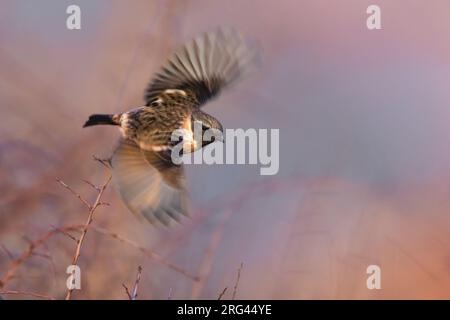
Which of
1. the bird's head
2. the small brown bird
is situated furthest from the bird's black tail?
the bird's head

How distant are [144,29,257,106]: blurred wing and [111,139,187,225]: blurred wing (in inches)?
6.0

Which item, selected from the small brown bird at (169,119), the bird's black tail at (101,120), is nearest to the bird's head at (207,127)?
the small brown bird at (169,119)

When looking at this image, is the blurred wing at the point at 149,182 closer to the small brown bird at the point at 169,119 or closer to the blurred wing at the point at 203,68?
the small brown bird at the point at 169,119

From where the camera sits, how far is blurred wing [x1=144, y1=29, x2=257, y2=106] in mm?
1516

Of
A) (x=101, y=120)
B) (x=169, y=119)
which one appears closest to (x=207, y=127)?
(x=169, y=119)

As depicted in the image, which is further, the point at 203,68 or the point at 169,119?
the point at 203,68

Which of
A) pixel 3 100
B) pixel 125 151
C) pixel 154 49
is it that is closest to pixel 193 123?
pixel 125 151

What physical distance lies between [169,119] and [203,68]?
17 cm

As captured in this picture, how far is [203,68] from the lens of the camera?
1.53 meters

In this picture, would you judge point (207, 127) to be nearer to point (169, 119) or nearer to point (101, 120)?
point (169, 119)

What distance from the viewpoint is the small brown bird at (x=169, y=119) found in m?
1.39

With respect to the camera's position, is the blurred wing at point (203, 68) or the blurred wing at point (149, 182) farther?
the blurred wing at point (203, 68)

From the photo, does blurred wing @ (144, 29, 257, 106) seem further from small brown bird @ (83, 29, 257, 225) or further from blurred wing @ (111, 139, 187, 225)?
blurred wing @ (111, 139, 187, 225)
